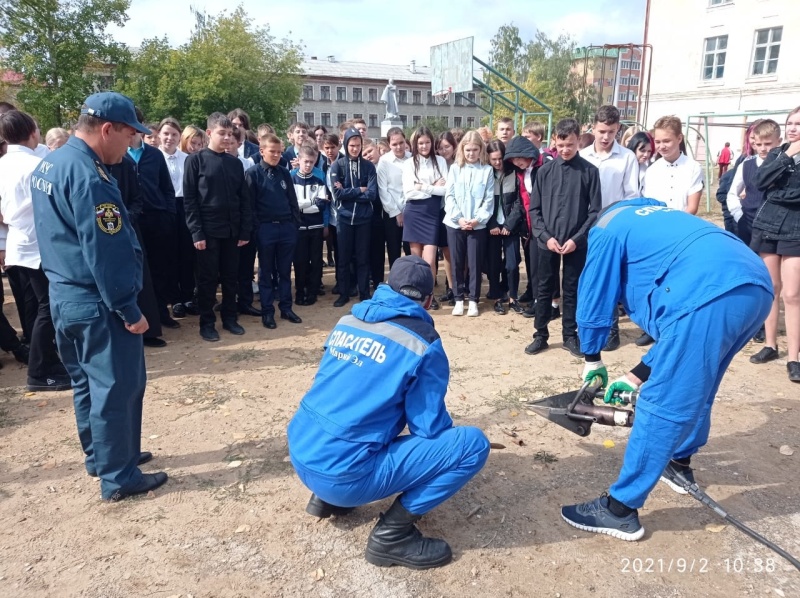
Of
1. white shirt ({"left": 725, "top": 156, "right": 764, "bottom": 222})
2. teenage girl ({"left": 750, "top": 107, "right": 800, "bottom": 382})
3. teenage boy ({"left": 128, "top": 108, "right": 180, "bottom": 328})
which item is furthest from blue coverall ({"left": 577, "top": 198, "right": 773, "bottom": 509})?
teenage boy ({"left": 128, "top": 108, "right": 180, "bottom": 328})

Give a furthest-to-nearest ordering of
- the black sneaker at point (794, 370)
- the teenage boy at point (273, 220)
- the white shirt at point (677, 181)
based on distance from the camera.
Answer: the teenage boy at point (273, 220)
the white shirt at point (677, 181)
the black sneaker at point (794, 370)

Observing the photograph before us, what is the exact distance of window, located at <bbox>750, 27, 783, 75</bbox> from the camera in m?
29.5

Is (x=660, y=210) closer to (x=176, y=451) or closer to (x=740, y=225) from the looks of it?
(x=176, y=451)

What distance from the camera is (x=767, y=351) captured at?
5.34 metres

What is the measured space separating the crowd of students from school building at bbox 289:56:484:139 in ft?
198

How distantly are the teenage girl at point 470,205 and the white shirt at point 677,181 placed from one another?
1.78m

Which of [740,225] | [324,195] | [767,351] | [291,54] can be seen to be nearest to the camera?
[767,351]

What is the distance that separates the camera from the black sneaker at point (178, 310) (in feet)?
22.7

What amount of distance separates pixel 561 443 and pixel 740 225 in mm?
3848

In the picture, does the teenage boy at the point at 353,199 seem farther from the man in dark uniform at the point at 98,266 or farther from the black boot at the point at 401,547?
the black boot at the point at 401,547

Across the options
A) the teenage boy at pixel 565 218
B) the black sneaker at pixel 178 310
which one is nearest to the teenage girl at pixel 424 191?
the teenage boy at pixel 565 218

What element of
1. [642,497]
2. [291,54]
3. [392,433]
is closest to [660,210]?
[642,497]

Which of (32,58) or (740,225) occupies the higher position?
(32,58)
